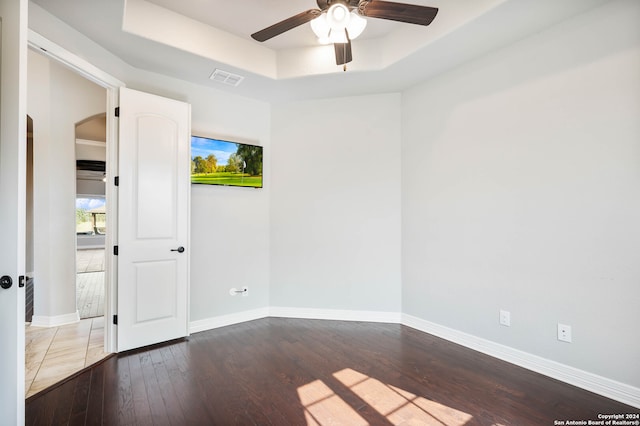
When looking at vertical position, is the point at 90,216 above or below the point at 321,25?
below

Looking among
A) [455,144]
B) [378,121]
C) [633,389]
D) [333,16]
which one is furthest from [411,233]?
[333,16]

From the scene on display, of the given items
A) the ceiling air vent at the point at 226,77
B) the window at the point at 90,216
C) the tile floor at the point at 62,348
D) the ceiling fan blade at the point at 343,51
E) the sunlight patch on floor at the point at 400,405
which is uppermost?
the ceiling air vent at the point at 226,77

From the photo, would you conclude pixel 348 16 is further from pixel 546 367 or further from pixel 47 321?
pixel 47 321

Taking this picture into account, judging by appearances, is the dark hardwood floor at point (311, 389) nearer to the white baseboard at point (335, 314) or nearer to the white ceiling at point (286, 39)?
the white baseboard at point (335, 314)

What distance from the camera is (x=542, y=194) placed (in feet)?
8.10

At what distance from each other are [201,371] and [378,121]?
10.3 ft

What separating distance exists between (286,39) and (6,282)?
284cm

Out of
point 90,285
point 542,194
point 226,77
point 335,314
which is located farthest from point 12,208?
point 90,285

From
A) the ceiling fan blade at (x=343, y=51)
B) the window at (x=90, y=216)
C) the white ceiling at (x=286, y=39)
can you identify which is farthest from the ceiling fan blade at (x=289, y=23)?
the window at (x=90, y=216)

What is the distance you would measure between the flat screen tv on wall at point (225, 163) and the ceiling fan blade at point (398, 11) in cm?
214

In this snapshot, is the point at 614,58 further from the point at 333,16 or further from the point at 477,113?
the point at 333,16

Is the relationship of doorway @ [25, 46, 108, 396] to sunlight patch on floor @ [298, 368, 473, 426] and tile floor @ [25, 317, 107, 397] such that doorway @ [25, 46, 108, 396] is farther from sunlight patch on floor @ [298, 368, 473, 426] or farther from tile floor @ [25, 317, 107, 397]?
sunlight patch on floor @ [298, 368, 473, 426]

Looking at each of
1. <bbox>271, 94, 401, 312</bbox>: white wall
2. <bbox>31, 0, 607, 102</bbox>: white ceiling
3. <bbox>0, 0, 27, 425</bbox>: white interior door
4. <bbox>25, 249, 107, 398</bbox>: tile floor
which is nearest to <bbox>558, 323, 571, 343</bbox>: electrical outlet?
<bbox>271, 94, 401, 312</bbox>: white wall

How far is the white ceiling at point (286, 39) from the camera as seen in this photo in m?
2.26
